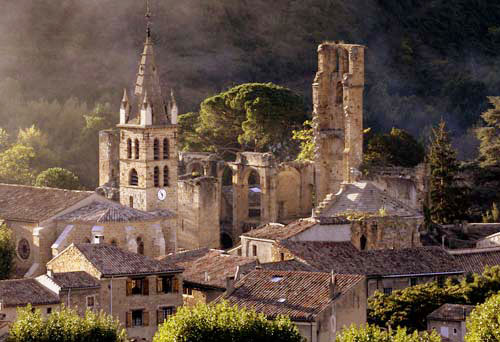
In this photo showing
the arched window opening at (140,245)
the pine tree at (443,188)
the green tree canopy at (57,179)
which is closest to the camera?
the arched window opening at (140,245)

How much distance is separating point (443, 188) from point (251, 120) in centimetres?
1140

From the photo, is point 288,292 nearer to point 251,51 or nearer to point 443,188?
point 443,188

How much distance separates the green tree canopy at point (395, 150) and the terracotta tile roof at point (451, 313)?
92.9 feet

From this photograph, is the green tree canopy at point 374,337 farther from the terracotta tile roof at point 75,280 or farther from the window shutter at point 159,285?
the window shutter at point 159,285

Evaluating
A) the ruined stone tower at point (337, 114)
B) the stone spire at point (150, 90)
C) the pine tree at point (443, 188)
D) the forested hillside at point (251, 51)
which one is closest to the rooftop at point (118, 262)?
the stone spire at point (150, 90)

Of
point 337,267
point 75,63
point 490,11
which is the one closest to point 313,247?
point 337,267

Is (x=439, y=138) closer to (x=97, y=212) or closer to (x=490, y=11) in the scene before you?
(x=97, y=212)

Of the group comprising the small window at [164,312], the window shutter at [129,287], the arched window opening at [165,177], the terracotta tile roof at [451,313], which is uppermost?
the arched window opening at [165,177]

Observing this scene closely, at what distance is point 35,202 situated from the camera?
242ft

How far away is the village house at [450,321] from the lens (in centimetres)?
5834

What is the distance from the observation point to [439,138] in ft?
285

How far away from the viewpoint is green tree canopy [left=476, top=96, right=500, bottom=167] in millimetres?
91500

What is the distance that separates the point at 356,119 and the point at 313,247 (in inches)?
652

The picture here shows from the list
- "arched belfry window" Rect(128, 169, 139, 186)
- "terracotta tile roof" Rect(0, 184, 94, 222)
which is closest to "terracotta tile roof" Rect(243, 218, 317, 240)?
"arched belfry window" Rect(128, 169, 139, 186)
